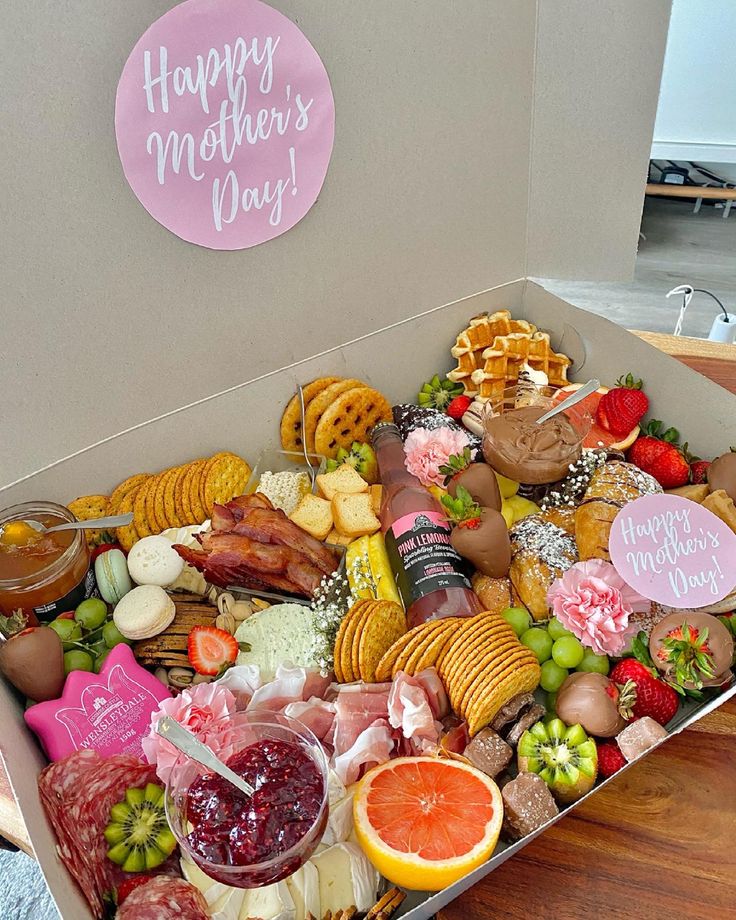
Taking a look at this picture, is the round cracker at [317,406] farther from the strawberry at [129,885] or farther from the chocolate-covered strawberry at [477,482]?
the strawberry at [129,885]

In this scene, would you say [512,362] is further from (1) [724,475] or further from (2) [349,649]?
(2) [349,649]

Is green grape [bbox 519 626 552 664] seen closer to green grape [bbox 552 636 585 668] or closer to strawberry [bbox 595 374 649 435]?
green grape [bbox 552 636 585 668]

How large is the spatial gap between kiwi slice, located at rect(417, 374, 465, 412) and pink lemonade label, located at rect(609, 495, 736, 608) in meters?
0.67

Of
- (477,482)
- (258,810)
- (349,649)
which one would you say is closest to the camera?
(258,810)

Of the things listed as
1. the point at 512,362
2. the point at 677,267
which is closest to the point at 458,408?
the point at 512,362

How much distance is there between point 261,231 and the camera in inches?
60.1

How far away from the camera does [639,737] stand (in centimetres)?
117

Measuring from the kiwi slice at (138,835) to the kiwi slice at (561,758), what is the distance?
1.83 feet

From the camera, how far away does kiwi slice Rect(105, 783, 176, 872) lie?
41.7 inches

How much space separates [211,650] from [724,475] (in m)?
1.13

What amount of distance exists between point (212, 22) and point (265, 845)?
132 centimetres

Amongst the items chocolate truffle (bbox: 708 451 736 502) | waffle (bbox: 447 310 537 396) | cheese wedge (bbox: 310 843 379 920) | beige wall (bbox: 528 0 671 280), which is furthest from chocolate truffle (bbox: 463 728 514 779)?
beige wall (bbox: 528 0 671 280)

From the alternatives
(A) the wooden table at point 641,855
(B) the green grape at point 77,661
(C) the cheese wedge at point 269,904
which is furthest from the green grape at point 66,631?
(A) the wooden table at point 641,855

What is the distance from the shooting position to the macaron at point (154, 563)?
4.78 feet
